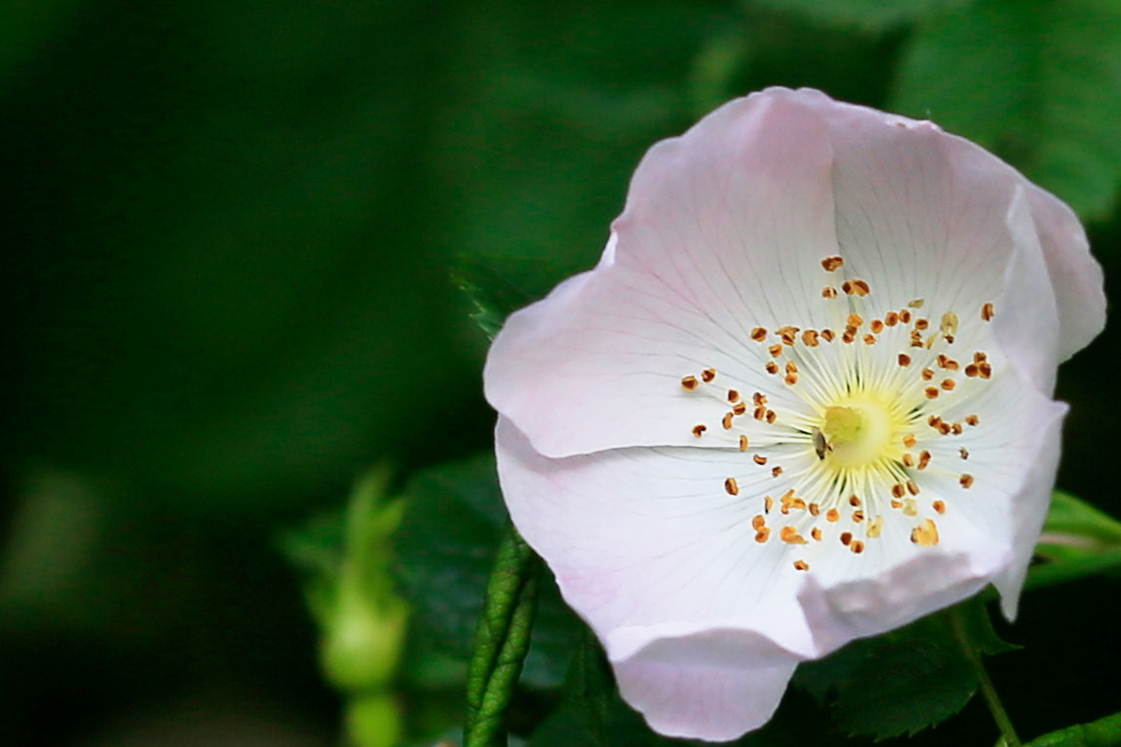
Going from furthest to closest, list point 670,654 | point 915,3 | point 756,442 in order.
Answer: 1. point 915,3
2. point 756,442
3. point 670,654

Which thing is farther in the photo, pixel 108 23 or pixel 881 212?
pixel 108 23

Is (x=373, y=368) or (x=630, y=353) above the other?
(x=630, y=353)

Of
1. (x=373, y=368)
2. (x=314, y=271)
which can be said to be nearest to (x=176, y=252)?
(x=314, y=271)

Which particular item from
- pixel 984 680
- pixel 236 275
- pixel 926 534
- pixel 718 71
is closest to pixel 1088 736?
pixel 984 680

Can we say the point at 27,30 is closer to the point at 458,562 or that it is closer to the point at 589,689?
the point at 458,562

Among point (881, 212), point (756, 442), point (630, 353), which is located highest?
point (881, 212)

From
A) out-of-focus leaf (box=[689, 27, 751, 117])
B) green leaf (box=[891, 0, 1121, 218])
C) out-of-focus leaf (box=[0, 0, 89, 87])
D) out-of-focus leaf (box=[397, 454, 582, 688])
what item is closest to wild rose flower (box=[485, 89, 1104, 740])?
out-of-focus leaf (box=[397, 454, 582, 688])

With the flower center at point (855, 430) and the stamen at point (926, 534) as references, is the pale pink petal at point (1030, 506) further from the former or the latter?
the flower center at point (855, 430)

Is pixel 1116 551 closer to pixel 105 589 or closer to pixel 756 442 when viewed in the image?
pixel 756 442

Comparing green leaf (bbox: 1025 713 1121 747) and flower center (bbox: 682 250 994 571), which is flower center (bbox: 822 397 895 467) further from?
green leaf (bbox: 1025 713 1121 747)
